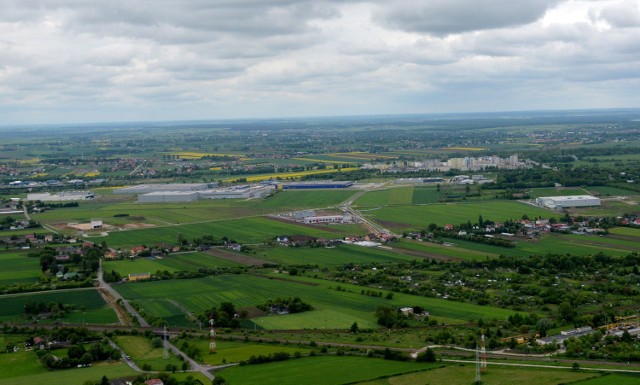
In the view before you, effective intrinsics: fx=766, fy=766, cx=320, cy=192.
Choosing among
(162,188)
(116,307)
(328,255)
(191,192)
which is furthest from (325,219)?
(162,188)

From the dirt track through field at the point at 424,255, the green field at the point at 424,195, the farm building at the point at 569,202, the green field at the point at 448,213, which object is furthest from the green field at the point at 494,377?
the green field at the point at 424,195

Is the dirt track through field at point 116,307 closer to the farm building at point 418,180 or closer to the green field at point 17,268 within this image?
the green field at point 17,268

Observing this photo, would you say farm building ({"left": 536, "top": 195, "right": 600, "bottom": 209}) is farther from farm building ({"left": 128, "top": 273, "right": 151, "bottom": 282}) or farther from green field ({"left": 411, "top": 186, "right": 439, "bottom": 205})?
farm building ({"left": 128, "top": 273, "right": 151, "bottom": 282})

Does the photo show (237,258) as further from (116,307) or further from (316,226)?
(316,226)

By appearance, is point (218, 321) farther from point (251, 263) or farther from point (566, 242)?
point (566, 242)

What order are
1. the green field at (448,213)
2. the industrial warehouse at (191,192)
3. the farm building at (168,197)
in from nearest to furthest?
the green field at (448,213) → the farm building at (168,197) → the industrial warehouse at (191,192)
